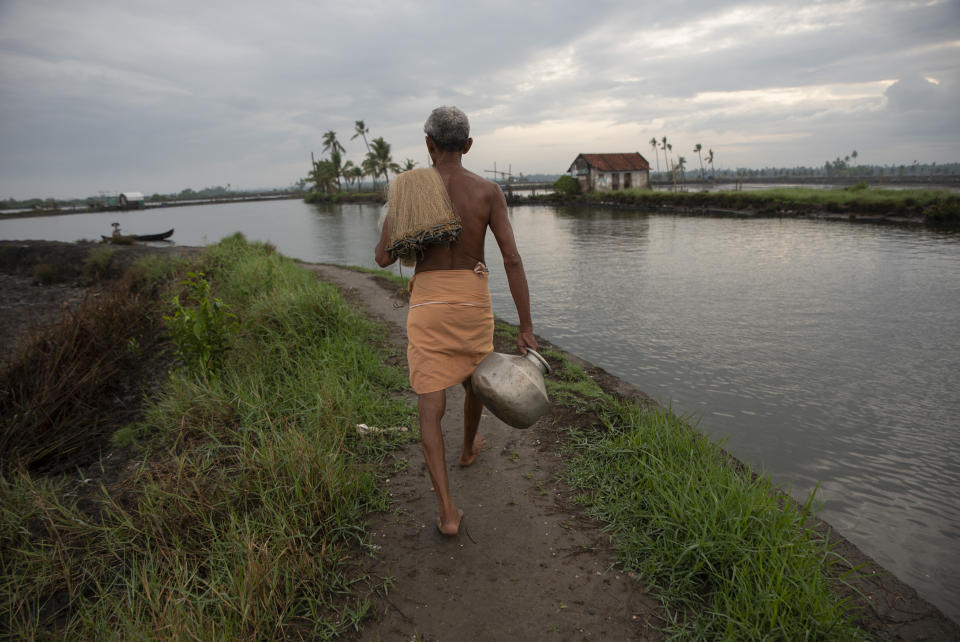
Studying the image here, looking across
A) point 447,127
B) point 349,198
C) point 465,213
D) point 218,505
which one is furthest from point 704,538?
point 349,198

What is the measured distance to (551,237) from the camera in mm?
22188

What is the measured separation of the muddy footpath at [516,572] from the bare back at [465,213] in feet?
4.23

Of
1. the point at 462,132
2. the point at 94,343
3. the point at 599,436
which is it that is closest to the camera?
the point at 462,132

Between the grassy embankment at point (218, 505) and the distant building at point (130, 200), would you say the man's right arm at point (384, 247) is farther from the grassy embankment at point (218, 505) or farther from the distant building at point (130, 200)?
the distant building at point (130, 200)

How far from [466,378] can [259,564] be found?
1.17 metres

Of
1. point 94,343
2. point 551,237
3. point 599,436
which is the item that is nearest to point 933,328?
point 599,436

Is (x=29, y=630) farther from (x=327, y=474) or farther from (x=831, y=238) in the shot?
(x=831, y=238)

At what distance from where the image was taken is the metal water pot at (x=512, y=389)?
2211 millimetres

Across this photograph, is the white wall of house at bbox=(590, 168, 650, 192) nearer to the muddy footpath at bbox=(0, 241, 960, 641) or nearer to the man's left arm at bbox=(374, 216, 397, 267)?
the muddy footpath at bbox=(0, 241, 960, 641)

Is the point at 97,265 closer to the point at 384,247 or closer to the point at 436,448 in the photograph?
the point at 384,247

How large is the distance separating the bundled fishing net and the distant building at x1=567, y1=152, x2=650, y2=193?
44.5m

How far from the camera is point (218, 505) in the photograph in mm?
2486

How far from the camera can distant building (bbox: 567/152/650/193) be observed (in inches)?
1727

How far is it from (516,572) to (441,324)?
113cm
